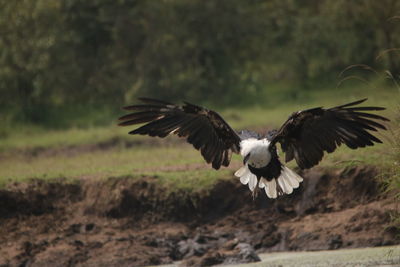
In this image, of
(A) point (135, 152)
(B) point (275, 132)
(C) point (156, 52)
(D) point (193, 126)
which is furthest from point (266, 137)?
(C) point (156, 52)

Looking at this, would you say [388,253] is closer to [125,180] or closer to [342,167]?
[342,167]

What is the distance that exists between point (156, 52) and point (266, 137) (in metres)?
9.53

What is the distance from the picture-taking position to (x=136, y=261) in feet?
33.6

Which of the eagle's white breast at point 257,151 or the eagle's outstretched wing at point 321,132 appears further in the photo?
the eagle's white breast at point 257,151

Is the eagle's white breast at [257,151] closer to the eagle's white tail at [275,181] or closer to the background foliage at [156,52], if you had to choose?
the eagle's white tail at [275,181]

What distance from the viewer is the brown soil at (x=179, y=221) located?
10.3 meters

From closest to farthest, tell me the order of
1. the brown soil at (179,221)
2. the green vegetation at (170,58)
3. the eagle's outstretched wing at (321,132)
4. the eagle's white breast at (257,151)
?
the eagle's outstretched wing at (321,132)
the eagle's white breast at (257,151)
the brown soil at (179,221)
the green vegetation at (170,58)

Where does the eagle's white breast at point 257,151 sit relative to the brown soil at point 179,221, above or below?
above

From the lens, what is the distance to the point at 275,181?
30.7ft

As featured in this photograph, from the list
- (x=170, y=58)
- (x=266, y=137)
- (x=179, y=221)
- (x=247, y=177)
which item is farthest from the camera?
(x=170, y=58)

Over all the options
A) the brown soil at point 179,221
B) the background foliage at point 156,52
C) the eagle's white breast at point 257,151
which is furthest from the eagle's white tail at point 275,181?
the background foliage at point 156,52

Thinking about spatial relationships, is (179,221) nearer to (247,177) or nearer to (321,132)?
(247,177)

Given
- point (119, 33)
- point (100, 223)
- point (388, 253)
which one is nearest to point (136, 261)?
point (100, 223)

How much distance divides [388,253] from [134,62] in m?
10.4
